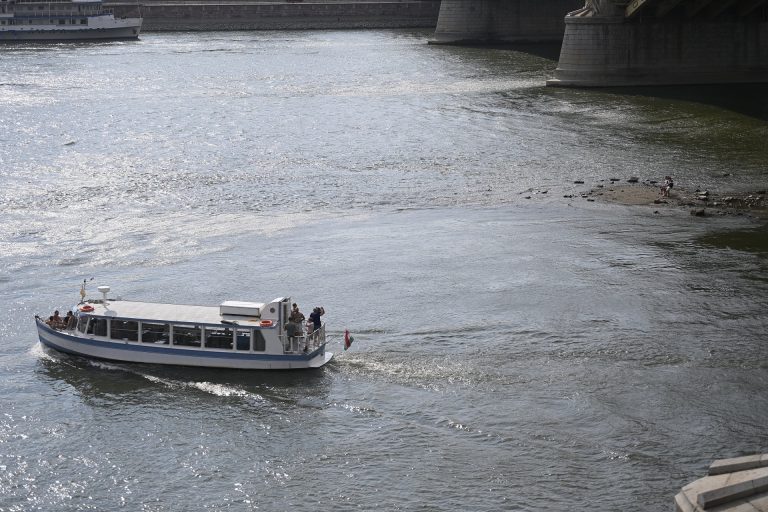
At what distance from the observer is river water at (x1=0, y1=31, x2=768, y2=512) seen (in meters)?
26.5

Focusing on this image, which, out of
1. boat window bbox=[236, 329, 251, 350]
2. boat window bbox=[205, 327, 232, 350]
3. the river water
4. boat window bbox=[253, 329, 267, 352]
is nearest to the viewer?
the river water

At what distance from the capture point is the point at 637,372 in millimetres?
31078

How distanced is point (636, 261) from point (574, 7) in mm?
80699

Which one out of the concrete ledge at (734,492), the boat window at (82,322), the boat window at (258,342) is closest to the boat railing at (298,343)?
the boat window at (258,342)

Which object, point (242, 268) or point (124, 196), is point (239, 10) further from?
point (242, 268)

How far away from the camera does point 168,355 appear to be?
107 ft

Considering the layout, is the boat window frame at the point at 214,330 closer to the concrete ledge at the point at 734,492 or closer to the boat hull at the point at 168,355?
the boat hull at the point at 168,355

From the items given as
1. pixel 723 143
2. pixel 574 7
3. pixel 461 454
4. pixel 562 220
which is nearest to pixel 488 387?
pixel 461 454

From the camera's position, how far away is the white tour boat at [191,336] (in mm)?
32156

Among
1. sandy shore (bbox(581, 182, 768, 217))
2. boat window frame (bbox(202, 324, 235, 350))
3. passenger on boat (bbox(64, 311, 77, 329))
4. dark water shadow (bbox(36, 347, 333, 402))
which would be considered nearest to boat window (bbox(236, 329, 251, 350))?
boat window frame (bbox(202, 324, 235, 350))

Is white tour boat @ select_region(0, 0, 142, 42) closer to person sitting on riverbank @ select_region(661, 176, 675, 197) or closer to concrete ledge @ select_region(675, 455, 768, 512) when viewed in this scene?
person sitting on riverbank @ select_region(661, 176, 675, 197)

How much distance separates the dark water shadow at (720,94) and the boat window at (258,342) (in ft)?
148

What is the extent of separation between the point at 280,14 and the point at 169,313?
115328 mm

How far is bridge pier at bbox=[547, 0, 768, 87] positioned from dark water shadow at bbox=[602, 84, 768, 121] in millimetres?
935
